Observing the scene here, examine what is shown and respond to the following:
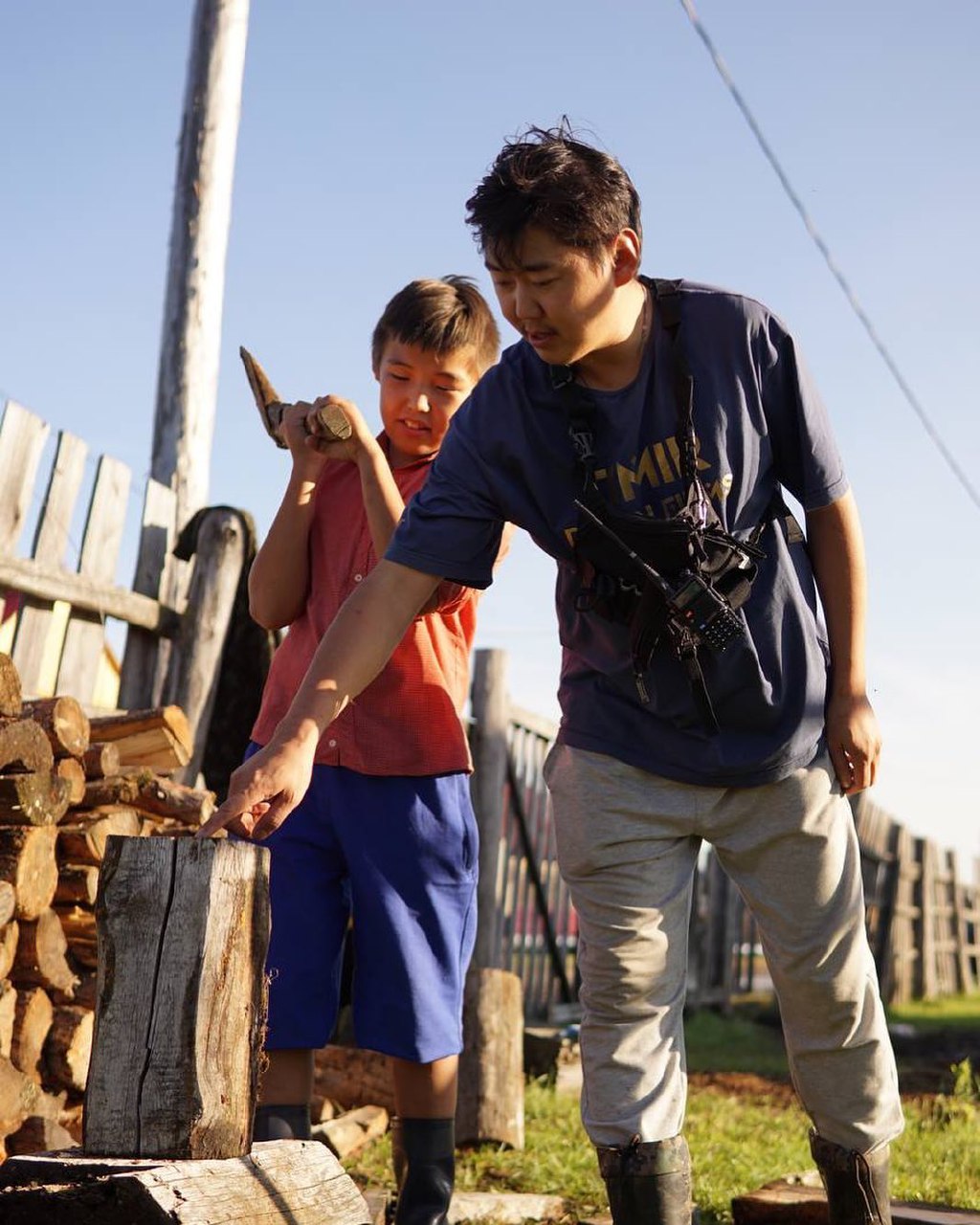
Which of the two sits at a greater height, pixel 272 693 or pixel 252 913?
pixel 272 693

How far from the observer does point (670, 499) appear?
268 cm

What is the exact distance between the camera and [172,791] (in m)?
4.09

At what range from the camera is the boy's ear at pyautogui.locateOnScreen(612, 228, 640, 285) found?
2.68 m

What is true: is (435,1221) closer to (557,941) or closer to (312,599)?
(312,599)

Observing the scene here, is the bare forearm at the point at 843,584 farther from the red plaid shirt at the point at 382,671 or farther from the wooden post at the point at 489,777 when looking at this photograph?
the wooden post at the point at 489,777

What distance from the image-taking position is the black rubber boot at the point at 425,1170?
2918 millimetres

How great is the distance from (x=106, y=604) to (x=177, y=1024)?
3.22 m

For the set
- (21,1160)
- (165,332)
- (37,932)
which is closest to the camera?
(21,1160)

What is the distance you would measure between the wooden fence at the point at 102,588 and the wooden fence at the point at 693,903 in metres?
1.56

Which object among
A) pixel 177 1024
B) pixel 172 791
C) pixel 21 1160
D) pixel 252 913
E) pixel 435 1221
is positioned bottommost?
pixel 435 1221

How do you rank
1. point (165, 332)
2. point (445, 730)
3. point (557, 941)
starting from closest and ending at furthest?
point (445, 730), point (165, 332), point (557, 941)

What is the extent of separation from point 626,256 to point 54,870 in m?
2.25

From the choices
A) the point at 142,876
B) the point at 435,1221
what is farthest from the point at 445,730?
the point at 142,876

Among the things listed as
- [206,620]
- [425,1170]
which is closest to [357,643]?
[425,1170]
